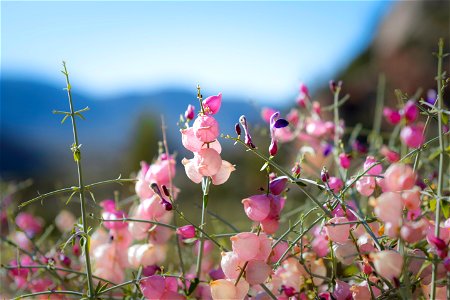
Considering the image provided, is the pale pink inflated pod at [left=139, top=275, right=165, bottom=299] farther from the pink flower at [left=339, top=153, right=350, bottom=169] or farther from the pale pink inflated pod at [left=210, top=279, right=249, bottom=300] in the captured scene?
the pink flower at [left=339, top=153, right=350, bottom=169]

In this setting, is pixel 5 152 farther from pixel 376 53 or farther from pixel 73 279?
pixel 73 279

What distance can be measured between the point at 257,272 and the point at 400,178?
0.13 metres

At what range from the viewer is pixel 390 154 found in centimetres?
52

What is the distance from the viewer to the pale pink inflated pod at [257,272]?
0.44m

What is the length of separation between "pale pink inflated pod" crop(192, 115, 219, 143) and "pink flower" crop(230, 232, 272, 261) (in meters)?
0.08

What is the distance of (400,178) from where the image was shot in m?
0.38

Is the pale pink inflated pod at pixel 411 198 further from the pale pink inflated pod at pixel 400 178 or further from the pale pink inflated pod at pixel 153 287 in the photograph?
the pale pink inflated pod at pixel 153 287

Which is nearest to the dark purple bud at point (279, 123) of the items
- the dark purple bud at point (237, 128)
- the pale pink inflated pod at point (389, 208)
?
the dark purple bud at point (237, 128)

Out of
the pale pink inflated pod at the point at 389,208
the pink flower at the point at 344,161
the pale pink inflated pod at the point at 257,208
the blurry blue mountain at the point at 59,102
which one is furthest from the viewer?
the blurry blue mountain at the point at 59,102

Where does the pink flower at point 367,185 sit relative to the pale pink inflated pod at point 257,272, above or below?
above

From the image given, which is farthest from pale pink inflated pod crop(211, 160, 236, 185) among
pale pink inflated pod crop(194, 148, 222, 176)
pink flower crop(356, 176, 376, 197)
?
pink flower crop(356, 176, 376, 197)

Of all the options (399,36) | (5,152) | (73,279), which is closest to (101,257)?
(73,279)

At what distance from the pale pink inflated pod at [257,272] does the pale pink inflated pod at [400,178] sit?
12cm

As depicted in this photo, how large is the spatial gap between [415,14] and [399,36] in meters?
0.52
